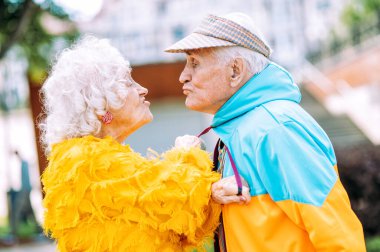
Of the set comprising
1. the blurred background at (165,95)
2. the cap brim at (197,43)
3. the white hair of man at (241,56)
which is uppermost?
the cap brim at (197,43)

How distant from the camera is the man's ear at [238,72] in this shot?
244 cm

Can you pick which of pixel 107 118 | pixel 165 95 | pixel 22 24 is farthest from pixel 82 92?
pixel 165 95

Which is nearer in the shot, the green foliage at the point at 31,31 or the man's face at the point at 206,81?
the man's face at the point at 206,81

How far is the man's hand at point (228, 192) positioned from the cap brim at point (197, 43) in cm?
55

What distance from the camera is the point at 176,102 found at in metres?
15.7

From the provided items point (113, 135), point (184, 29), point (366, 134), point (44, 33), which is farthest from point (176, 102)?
point (184, 29)

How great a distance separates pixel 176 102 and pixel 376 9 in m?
13.2

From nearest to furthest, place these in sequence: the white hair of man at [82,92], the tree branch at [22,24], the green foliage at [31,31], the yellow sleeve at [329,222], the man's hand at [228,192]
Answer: the yellow sleeve at [329,222]
the man's hand at [228,192]
the white hair of man at [82,92]
the tree branch at [22,24]
the green foliage at [31,31]

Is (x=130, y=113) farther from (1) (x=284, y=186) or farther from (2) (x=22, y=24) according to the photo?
(2) (x=22, y=24)

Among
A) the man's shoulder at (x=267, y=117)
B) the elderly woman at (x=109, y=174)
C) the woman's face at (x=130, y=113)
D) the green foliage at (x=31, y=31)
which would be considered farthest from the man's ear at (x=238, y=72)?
the green foliage at (x=31, y=31)

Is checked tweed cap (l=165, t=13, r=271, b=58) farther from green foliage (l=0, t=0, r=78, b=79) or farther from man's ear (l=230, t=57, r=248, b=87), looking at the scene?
green foliage (l=0, t=0, r=78, b=79)

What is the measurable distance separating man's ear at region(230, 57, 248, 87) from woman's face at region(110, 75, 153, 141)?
489 millimetres

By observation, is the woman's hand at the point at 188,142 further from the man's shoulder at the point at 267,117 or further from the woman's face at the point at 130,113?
the man's shoulder at the point at 267,117

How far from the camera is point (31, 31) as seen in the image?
30.4ft
